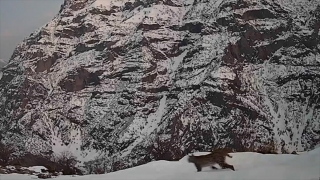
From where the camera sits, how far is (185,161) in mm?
14836

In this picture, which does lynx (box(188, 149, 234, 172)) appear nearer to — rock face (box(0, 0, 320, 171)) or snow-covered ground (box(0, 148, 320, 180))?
snow-covered ground (box(0, 148, 320, 180))

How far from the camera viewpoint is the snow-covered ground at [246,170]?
9930 mm

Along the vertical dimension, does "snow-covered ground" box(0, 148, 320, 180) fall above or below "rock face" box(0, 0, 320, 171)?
below

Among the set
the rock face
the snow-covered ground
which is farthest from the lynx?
the rock face

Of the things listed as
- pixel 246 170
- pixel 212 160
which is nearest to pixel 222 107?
pixel 212 160

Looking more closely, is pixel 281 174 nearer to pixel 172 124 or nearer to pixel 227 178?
pixel 227 178

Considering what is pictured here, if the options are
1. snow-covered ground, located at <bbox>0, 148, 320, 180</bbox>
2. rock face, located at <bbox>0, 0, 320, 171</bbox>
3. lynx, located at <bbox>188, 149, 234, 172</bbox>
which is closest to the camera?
snow-covered ground, located at <bbox>0, 148, 320, 180</bbox>

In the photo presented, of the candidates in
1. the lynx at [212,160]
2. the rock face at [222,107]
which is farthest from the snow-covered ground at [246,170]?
the rock face at [222,107]

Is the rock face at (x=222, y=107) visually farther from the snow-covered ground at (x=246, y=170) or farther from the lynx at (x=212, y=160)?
the lynx at (x=212, y=160)

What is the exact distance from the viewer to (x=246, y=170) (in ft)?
36.1

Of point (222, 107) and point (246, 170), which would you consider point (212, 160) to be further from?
point (222, 107)

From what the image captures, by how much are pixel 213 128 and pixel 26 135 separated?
3318 inches

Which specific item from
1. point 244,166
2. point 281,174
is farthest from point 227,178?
point 244,166

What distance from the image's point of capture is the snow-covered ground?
32.6 ft
